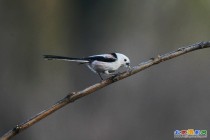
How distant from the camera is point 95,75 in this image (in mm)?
1287

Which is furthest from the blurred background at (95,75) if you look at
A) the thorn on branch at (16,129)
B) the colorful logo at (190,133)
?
the thorn on branch at (16,129)

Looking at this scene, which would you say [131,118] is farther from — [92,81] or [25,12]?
[25,12]

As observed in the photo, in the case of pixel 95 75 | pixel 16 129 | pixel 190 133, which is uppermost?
pixel 95 75

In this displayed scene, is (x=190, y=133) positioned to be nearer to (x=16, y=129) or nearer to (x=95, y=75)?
(x=95, y=75)

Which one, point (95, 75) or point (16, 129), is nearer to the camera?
point (16, 129)

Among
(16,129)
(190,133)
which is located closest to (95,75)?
(190,133)

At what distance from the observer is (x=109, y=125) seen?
1294mm

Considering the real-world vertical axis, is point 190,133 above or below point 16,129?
above

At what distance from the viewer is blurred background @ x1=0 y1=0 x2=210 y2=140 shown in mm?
1281

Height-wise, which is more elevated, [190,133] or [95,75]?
[95,75]

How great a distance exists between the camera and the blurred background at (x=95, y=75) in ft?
4.20

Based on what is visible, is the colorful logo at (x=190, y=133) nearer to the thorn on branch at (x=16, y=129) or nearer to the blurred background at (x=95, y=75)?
the blurred background at (x=95, y=75)

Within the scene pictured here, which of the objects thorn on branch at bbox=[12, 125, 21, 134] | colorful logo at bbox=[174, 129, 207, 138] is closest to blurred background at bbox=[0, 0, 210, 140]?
colorful logo at bbox=[174, 129, 207, 138]

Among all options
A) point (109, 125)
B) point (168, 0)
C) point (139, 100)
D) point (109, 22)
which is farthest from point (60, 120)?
point (168, 0)
